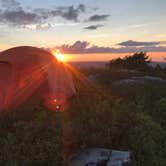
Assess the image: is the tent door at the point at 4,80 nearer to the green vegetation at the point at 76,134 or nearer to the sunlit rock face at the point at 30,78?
the sunlit rock face at the point at 30,78

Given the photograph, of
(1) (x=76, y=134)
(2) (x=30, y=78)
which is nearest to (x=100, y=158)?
(1) (x=76, y=134)

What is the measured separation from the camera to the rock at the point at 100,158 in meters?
5.03

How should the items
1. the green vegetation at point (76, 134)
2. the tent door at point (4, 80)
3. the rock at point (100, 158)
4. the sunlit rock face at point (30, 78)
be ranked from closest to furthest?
the rock at point (100, 158) → the green vegetation at point (76, 134) → the tent door at point (4, 80) → the sunlit rock face at point (30, 78)

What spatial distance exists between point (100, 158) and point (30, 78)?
198 inches

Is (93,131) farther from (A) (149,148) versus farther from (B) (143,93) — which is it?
(B) (143,93)

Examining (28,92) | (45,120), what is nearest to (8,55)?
(28,92)

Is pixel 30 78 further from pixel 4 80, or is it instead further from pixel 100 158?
pixel 100 158

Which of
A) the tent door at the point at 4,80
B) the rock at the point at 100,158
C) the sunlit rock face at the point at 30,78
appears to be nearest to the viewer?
the rock at the point at 100,158

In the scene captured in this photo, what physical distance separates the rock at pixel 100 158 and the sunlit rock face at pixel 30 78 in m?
3.23

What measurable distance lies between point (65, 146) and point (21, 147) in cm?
87

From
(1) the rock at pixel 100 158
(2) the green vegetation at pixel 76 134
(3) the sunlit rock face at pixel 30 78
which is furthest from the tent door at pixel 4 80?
(1) the rock at pixel 100 158

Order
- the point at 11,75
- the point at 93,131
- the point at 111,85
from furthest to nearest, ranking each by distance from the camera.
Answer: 1. the point at 111,85
2. the point at 11,75
3. the point at 93,131

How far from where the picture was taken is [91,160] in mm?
5094

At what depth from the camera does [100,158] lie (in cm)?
514
